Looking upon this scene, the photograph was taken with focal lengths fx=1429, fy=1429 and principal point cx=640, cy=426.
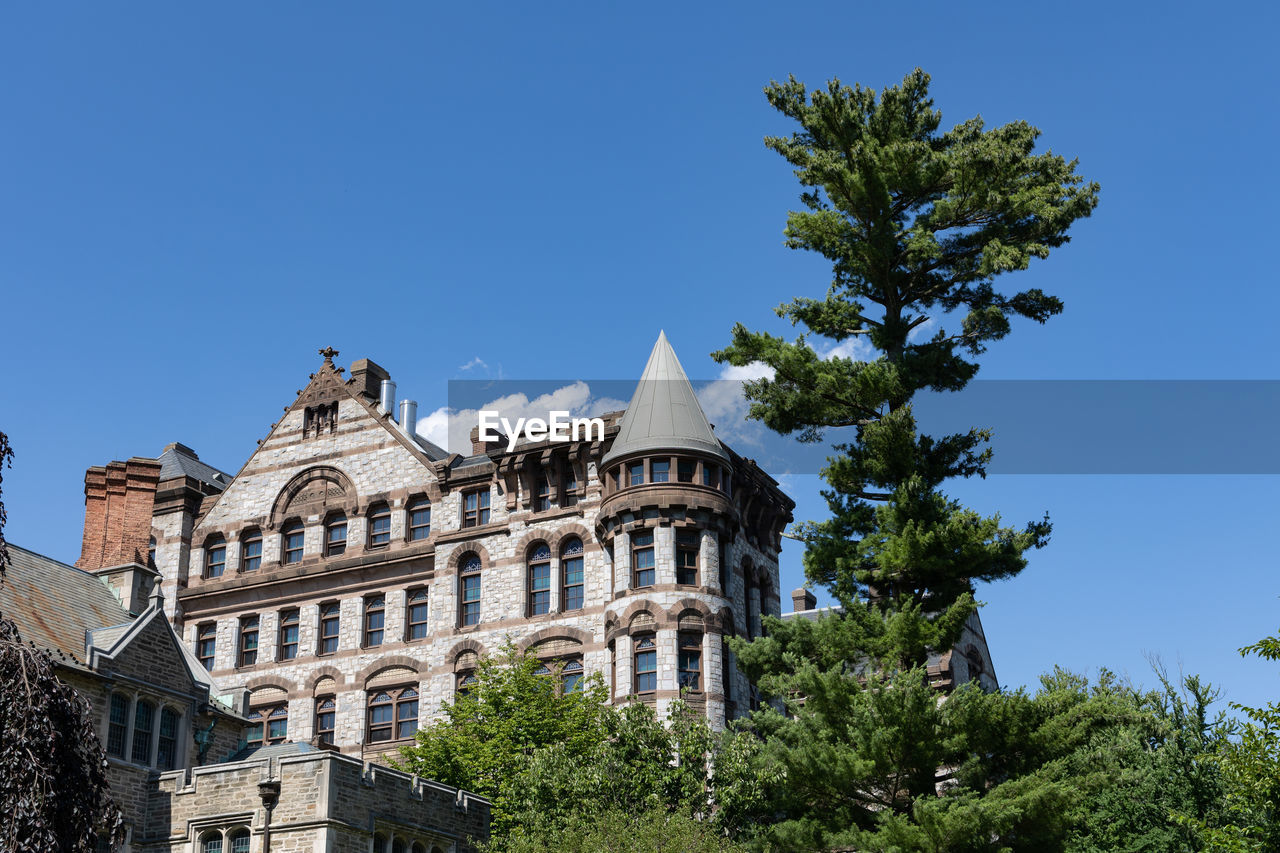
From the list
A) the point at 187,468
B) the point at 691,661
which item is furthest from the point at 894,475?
the point at 187,468

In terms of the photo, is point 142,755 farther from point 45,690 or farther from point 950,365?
point 950,365

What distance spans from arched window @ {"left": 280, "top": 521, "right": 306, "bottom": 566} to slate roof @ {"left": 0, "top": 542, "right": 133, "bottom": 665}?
1343cm

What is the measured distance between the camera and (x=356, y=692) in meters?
49.4

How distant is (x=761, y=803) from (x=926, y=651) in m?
5.33

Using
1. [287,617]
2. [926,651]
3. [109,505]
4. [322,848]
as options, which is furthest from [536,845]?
[287,617]

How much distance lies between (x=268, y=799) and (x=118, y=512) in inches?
577

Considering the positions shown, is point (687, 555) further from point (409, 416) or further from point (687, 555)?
point (409, 416)

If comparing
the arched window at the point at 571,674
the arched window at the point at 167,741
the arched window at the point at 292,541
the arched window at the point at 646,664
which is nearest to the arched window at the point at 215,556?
the arched window at the point at 292,541

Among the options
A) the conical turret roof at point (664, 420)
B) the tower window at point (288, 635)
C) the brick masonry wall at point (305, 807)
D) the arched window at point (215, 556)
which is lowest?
the brick masonry wall at point (305, 807)

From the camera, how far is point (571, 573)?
159 ft

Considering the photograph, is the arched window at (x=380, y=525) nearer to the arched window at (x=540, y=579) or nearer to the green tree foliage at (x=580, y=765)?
the arched window at (x=540, y=579)

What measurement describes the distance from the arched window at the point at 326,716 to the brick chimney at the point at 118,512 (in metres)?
10.4

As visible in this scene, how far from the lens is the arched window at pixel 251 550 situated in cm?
5350

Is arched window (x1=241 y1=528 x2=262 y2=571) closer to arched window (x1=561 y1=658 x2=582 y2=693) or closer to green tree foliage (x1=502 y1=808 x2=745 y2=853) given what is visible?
arched window (x1=561 y1=658 x2=582 y2=693)
